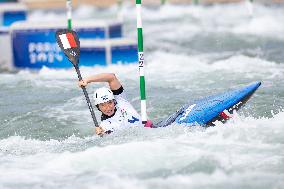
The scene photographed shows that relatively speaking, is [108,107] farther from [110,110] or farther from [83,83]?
[83,83]

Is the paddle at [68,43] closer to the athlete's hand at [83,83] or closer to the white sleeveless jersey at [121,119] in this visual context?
the athlete's hand at [83,83]

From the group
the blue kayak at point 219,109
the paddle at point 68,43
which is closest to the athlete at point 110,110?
the blue kayak at point 219,109

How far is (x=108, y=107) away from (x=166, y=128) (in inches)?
22.2

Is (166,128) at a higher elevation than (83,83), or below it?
below

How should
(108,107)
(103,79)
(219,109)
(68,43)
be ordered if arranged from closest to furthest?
(219,109) < (108,107) < (103,79) < (68,43)

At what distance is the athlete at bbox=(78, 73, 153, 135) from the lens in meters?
Result: 7.48

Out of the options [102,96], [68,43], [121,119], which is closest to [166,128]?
[121,119]

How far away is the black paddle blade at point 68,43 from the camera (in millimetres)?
8711

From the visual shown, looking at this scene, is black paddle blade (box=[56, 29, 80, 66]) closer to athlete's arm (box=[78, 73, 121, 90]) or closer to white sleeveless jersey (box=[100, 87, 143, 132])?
athlete's arm (box=[78, 73, 121, 90])

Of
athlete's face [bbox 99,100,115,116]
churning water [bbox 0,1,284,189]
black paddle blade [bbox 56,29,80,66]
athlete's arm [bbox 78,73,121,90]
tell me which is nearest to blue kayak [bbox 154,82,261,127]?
churning water [bbox 0,1,284,189]

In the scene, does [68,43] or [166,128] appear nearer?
[166,128]

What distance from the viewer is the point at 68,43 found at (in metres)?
8.82

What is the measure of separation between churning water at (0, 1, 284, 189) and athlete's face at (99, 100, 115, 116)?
0.26 meters

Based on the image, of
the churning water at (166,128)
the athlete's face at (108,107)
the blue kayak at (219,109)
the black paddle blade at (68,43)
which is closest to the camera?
the churning water at (166,128)
